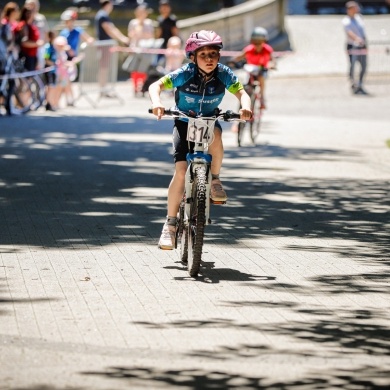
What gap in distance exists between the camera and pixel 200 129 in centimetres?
921

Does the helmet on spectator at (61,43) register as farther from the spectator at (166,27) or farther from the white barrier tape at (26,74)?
the spectator at (166,27)

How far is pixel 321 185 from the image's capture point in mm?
15148

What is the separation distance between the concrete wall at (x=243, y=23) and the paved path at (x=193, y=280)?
18601 mm

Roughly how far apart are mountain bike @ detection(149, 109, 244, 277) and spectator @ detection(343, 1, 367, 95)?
22113 millimetres

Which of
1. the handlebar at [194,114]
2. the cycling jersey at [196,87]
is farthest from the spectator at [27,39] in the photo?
the handlebar at [194,114]

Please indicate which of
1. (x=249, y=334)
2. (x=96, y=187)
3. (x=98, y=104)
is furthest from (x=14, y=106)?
(x=249, y=334)

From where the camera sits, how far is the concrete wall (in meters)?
37.1

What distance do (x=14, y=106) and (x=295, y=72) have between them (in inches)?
477

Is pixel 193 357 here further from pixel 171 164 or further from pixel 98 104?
pixel 98 104

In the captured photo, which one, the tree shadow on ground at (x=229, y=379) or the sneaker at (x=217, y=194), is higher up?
the sneaker at (x=217, y=194)

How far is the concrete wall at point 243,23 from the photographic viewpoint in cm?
3706

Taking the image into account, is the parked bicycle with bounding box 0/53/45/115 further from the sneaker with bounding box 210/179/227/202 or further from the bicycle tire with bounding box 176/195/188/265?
the sneaker with bounding box 210/179/227/202

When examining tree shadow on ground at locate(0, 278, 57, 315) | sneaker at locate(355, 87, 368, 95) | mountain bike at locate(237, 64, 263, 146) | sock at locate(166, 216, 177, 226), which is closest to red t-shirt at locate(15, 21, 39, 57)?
mountain bike at locate(237, 64, 263, 146)

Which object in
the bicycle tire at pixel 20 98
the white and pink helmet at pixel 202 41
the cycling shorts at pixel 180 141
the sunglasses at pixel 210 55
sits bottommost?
the bicycle tire at pixel 20 98
